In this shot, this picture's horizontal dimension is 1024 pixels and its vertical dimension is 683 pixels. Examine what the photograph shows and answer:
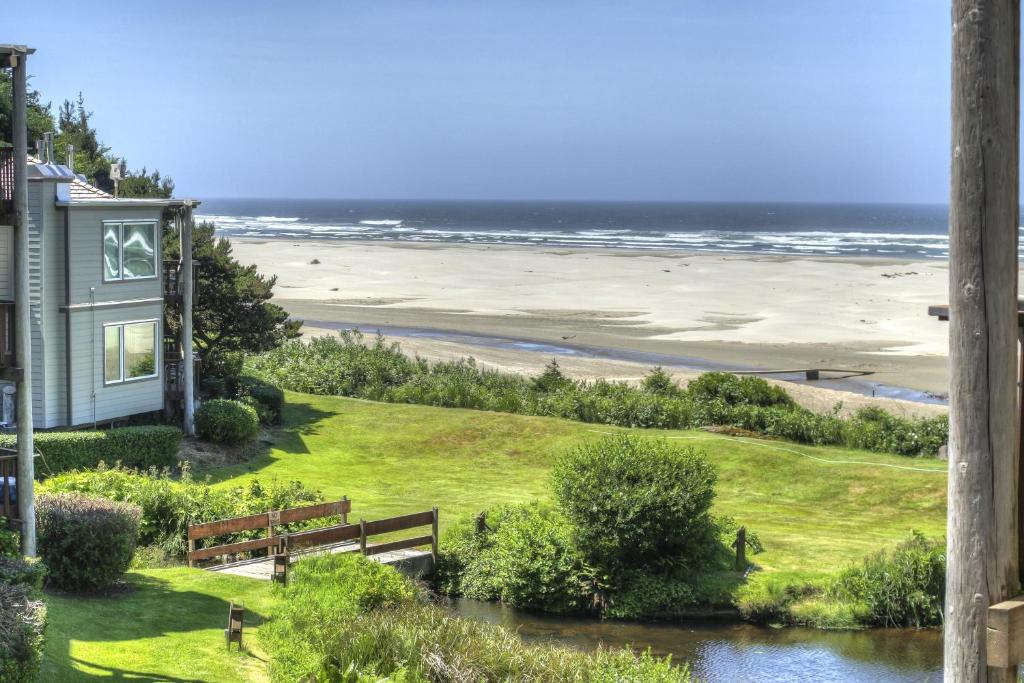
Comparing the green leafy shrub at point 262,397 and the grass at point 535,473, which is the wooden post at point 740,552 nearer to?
the grass at point 535,473

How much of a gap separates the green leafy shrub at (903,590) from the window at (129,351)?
19.1 meters

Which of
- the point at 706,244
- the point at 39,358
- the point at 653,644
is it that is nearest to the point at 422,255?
the point at 706,244

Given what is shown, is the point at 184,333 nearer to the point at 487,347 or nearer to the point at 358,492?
the point at 358,492

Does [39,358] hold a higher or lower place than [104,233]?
lower

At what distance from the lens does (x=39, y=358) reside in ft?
91.0

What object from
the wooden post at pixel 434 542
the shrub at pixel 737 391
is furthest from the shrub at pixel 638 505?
the shrub at pixel 737 391

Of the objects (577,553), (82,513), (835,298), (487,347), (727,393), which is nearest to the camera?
(82,513)

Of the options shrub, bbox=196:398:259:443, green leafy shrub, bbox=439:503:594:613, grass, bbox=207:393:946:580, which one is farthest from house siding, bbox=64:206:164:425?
green leafy shrub, bbox=439:503:594:613

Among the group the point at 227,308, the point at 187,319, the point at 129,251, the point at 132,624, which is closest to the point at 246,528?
the point at 132,624

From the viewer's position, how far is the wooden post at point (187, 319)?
103 ft

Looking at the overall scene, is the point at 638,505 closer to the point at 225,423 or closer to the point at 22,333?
the point at 22,333

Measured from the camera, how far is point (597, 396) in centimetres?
3759

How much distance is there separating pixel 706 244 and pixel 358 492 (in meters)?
132

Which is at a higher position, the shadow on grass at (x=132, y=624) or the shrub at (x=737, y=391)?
the shrub at (x=737, y=391)
